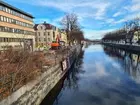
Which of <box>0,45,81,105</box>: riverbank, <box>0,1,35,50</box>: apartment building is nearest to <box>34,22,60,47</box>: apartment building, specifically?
<box>0,1,35,50</box>: apartment building

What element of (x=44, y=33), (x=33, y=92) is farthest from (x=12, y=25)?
(x=33, y=92)

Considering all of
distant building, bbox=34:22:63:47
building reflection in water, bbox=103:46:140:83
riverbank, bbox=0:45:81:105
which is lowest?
building reflection in water, bbox=103:46:140:83

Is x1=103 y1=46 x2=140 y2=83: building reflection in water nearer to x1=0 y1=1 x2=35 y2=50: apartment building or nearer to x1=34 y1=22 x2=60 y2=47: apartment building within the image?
x1=0 y1=1 x2=35 y2=50: apartment building

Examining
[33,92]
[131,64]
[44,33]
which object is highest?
[44,33]

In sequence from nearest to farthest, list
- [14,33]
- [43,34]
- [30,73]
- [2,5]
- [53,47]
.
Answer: [30,73], [53,47], [2,5], [14,33], [43,34]

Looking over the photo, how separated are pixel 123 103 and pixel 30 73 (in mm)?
7198

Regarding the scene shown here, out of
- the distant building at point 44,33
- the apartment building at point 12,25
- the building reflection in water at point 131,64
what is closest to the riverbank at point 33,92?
the building reflection in water at point 131,64

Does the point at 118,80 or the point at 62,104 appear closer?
the point at 62,104

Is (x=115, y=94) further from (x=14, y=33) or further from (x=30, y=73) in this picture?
(x=14, y=33)

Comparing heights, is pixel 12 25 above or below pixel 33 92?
above

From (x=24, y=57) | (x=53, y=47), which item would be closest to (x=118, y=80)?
(x=24, y=57)

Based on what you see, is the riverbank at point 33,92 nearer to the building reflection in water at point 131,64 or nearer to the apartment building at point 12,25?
the building reflection in water at point 131,64

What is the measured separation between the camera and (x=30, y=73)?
12609 mm

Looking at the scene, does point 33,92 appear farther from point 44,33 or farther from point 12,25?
point 44,33
